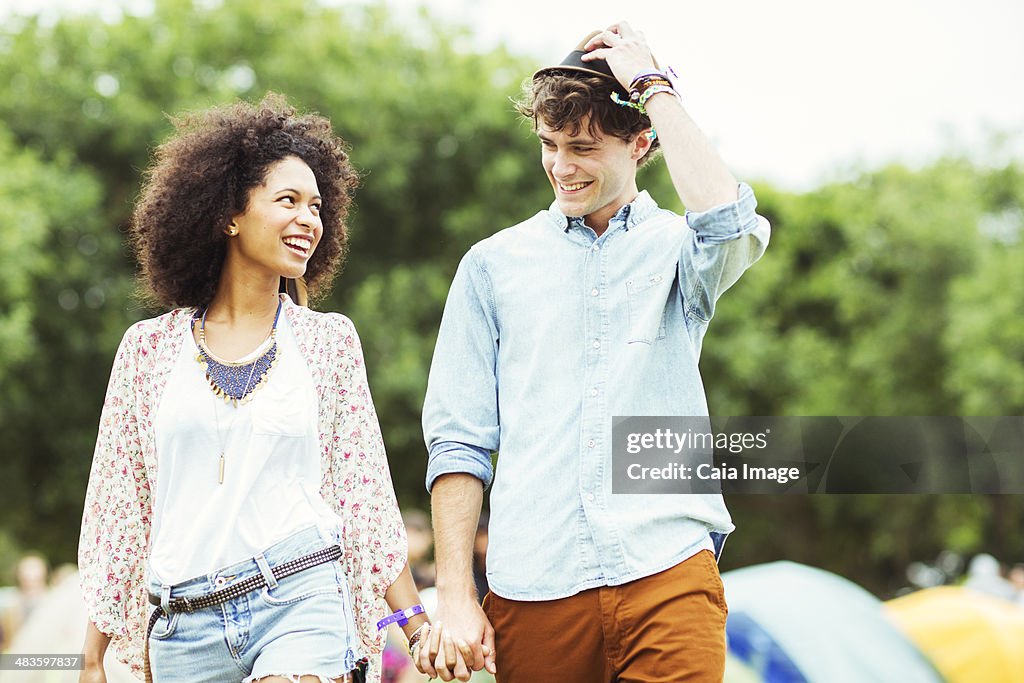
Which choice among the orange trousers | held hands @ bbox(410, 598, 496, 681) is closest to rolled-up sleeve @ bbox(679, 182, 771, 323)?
the orange trousers

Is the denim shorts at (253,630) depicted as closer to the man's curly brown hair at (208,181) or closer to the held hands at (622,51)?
the man's curly brown hair at (208,181)

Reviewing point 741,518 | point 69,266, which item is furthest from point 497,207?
point 741,518

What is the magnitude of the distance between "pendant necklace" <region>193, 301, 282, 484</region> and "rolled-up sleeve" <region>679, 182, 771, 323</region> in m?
1.21

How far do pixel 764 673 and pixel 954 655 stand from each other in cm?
147

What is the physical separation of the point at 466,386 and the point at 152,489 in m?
0.96

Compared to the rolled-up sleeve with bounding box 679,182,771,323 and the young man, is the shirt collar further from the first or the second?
the rolled-up sleeve with bounding box 679,182,771,323

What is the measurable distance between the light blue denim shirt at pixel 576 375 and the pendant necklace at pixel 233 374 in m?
0.51

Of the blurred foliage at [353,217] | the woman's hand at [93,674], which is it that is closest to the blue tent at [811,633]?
the woman's hand at [93,674]

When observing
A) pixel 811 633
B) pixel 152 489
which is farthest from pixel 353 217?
pixel 152 489

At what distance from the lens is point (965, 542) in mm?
24984

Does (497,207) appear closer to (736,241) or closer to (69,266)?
(69,266)

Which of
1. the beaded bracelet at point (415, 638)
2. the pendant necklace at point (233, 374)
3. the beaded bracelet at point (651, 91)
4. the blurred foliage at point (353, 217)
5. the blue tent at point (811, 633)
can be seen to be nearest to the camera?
the beaded bracelet at point (651, 91)

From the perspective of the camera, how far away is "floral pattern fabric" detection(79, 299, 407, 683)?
12.3 ft

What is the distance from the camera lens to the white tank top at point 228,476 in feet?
11.5
